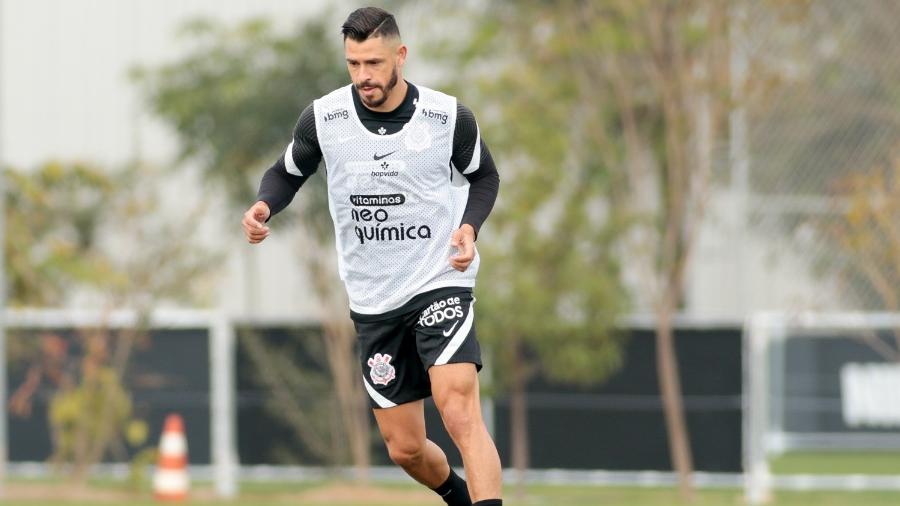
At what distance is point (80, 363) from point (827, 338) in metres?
7.23

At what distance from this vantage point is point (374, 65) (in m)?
7.46

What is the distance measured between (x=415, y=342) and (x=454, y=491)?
0.79 meters

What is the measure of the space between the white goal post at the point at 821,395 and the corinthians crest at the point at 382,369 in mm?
9294

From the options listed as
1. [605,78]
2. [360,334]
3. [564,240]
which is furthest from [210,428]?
[360,334]

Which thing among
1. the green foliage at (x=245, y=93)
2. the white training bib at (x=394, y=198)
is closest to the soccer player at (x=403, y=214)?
the white training bib at (x=394, y=198)

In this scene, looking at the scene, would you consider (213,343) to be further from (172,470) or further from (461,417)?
(461,417)

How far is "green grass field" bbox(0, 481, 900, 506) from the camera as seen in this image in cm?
1598

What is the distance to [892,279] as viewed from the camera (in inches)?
657

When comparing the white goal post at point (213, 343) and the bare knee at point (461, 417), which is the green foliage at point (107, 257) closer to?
the white goal post at point (213, 343)

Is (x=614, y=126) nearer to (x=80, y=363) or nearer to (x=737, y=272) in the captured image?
(x=737, y=272)

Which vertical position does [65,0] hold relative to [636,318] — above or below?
above

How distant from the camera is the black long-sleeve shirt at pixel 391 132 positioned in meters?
7.63

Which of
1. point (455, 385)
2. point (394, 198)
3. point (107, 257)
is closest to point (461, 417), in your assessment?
point (455, 385)

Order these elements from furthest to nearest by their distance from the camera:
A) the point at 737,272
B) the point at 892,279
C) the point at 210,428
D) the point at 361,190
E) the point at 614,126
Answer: the point at 614,126
the point at 737,272
the point at 210,428
the point at 892,279
the point at 361,190
